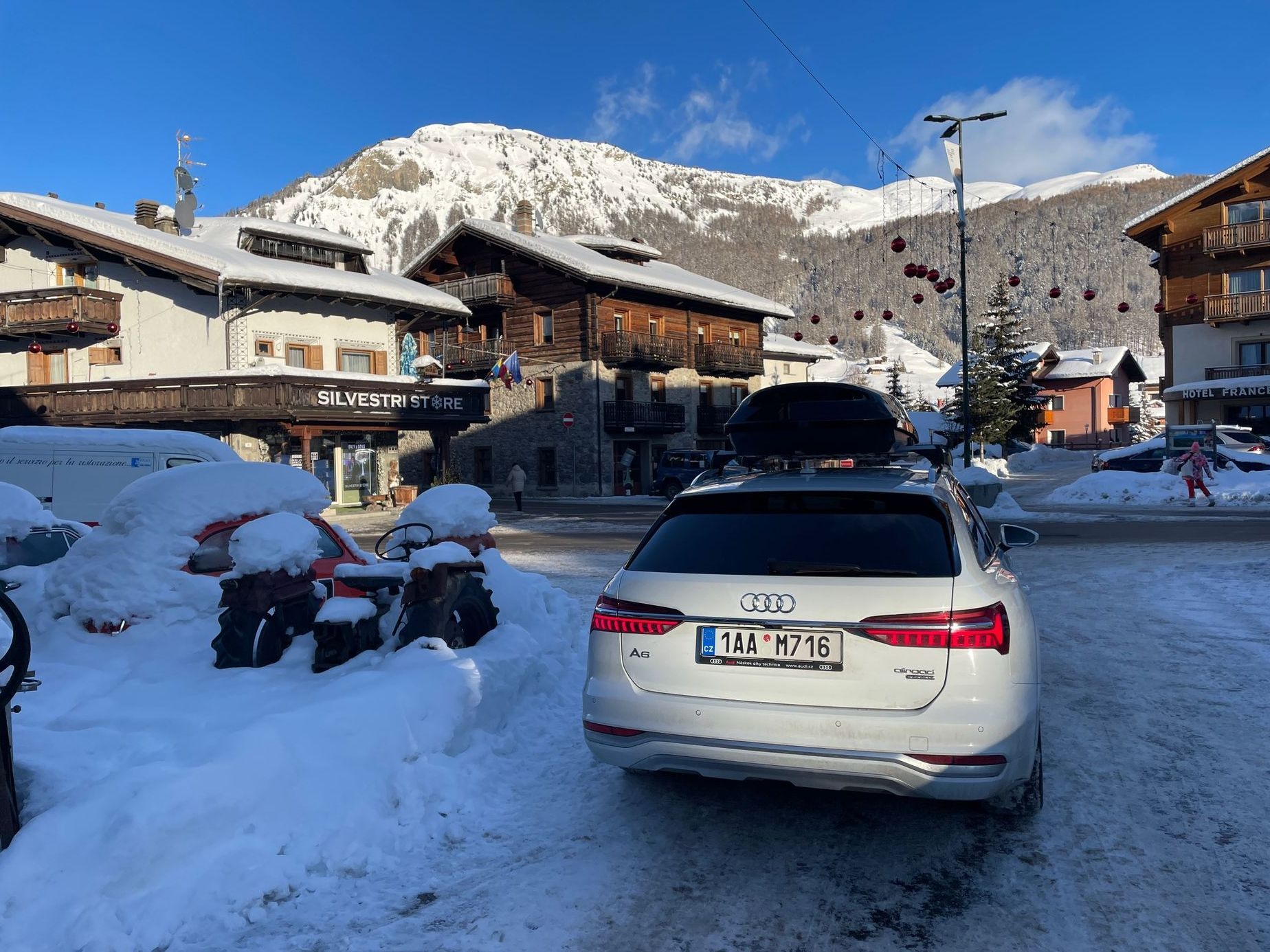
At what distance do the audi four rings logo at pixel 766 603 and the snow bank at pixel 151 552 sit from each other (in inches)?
170

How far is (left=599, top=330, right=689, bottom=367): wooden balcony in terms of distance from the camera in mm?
38156

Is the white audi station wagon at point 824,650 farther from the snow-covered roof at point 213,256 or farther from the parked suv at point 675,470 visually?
the parked suv at point 675,470

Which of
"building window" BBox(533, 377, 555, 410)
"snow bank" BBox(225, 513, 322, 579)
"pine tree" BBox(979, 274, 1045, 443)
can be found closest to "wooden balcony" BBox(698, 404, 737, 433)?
"building window" BBox(533, 377, 555, 410)

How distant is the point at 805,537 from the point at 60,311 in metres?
30.7

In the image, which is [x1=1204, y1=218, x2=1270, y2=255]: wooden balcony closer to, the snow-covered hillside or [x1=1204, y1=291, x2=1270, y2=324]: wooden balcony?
[x1=1204, y1=291, x2=1270, y2=324]: wooden balcony

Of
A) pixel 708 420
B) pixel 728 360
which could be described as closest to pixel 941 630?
pixel 708 420

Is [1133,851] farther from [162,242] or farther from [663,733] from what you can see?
[162,242]

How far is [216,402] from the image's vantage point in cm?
2541

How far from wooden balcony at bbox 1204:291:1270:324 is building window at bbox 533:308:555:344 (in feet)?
102

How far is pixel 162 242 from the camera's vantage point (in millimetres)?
27469

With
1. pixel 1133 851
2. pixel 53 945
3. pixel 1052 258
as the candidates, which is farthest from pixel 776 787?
pixel 1052 258

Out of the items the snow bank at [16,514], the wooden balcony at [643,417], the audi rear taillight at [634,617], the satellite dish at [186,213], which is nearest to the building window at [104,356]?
the satellite dish at [186,213]

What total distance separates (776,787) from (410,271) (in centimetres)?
4278

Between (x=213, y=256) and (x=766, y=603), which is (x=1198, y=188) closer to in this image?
(x=213, y=256)
